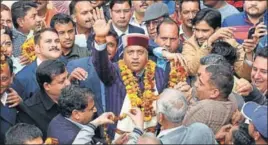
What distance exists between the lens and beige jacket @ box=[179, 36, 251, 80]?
8.59 meters

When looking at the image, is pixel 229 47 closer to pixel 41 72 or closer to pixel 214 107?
pixel 214 107

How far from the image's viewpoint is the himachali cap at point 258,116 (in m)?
6.25

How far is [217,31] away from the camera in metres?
8.98

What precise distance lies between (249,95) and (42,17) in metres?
4.43

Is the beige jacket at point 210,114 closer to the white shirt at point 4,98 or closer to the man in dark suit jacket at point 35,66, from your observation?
the white shirt at point 4,98

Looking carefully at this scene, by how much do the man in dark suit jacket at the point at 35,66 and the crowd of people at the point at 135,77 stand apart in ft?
0.04

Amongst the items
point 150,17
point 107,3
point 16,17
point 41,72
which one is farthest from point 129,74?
point 107,3

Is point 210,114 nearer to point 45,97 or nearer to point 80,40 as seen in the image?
point 45,97

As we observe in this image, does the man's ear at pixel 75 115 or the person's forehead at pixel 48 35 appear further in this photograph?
the person's forehead at pixel 48 35

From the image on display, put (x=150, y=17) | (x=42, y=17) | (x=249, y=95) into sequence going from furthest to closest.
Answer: (x=42, y=17)
(x=150, y=17)
(x=249, y=95)

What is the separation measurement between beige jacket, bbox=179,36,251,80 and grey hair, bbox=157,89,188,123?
1789 millimetres

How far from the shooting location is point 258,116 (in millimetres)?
6344

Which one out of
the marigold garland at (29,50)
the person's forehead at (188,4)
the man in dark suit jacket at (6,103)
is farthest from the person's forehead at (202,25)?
the man in dark suit jacket at (6,103)

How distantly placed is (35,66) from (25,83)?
318mm
